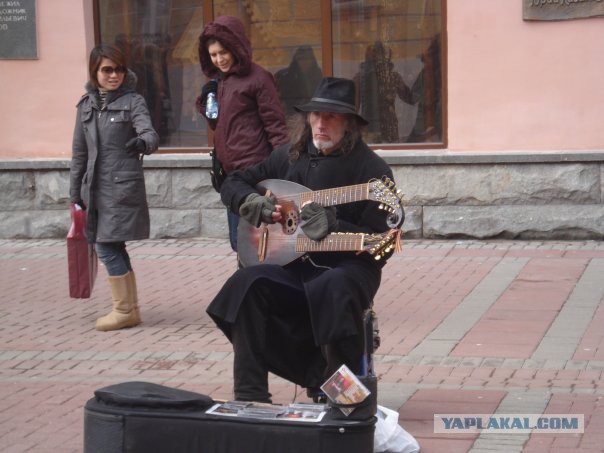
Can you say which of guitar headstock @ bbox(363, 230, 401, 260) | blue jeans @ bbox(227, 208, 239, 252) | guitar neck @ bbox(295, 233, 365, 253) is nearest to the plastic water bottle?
→ blue jeans @ bbox(227, 208, 239, 252)

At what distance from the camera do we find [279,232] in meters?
5.42

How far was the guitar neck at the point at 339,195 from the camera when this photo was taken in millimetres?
5070

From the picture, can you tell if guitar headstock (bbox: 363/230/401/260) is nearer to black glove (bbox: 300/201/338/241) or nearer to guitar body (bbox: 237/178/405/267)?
guitar body (bbox: 237/178/405/267)

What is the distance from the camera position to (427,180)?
10.6m

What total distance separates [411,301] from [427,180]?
8.49 feet

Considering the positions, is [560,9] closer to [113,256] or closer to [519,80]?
[519,80]

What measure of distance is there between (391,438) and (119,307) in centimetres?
325

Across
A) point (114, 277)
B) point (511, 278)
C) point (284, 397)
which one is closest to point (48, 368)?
point (114, 277)

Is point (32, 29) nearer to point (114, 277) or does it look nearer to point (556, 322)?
point (114, 277)

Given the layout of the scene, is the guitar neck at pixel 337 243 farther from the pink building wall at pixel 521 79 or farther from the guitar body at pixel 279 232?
the pink building wall at pixel 521 79

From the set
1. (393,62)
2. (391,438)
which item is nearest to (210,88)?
(391,438)

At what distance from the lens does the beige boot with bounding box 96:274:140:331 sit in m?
7.71

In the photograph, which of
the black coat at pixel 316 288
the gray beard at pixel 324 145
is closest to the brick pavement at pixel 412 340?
the black coat at pixel 316 288

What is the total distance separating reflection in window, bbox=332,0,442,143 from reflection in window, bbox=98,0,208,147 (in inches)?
58.0
